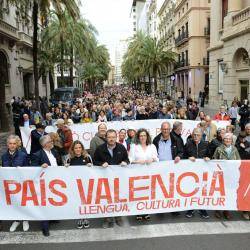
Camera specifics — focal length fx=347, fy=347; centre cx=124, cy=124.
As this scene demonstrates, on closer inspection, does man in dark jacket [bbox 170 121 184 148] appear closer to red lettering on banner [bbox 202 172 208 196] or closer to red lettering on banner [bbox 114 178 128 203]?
red lettering on banner [bbox 202 172 208 196]

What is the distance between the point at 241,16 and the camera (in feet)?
73.4

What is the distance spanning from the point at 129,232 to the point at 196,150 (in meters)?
1.87

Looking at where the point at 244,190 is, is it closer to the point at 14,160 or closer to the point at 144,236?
the point at 144,236

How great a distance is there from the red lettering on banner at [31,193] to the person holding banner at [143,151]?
5.60ft

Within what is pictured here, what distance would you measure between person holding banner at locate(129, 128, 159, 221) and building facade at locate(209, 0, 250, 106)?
56.6 feet

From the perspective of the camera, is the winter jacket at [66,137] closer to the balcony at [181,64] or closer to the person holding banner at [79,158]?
the person holding banner at [79,158]

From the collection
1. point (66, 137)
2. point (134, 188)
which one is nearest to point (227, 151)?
point (134, 188)

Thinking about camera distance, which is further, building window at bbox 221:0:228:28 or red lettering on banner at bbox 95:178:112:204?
building window at bbox 221:0:228:28

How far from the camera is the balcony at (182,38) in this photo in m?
43.8

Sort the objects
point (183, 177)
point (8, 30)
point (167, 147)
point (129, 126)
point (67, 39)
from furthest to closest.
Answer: point (67, 39) → point (8, 30) → point (129, 126) → point (167, 147) → point (183, 177)

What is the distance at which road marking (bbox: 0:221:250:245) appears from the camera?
538 centimetres

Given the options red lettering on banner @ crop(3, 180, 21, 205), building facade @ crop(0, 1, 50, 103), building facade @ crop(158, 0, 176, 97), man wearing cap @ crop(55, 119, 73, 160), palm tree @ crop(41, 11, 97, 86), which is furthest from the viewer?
building facade @ crop(158, 0, 176, 97)

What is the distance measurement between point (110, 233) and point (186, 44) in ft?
138

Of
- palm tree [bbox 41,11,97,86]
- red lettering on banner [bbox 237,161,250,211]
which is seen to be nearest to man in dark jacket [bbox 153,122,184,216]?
red lettering on banner [bbox 237,161,250,211]
